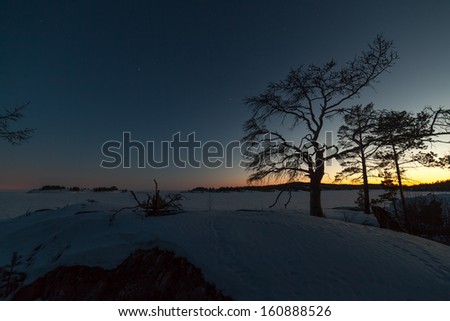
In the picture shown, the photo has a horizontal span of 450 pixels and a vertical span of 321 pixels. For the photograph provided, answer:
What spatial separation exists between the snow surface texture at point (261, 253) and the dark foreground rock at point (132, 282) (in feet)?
0.42

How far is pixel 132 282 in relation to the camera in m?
2.93

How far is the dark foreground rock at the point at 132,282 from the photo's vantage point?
2768 millimetres

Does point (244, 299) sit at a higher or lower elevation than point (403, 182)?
lower

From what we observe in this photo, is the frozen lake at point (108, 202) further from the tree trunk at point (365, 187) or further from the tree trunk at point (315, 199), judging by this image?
the tree trunk at point (315, 199)

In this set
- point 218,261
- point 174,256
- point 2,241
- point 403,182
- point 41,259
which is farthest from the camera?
point 403,182

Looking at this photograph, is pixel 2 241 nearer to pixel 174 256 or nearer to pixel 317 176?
pixel 174 256

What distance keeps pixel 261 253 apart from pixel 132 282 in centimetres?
184

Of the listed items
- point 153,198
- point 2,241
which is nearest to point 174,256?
point 153,198

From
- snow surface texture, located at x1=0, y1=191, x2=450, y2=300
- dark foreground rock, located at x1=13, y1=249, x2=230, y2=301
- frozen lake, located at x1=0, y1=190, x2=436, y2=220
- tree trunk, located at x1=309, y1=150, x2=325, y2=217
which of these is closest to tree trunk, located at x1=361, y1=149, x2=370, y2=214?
frozen lake, located at x1=0, y1=190, x2=436, y2=220

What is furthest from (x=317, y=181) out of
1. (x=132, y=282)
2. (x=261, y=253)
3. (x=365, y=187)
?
(x=365, y=187)

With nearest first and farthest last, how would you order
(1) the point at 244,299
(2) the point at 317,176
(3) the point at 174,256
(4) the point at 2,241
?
(1) the point at 244,299 → (3) the point at 174,256 → (4) the point at 2,241 → (2) the point at 317,176

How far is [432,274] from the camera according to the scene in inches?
120

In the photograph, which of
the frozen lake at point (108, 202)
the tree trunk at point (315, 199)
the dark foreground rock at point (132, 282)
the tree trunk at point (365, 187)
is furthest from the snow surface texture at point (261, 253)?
the tree trunk at point (365, 187)
